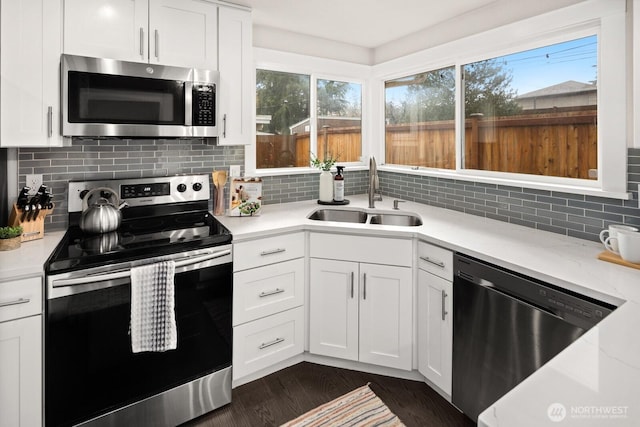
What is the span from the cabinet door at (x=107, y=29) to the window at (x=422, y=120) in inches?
81.5

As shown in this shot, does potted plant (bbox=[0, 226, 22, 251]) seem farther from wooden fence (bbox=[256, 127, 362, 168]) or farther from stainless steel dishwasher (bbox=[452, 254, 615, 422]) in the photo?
stainless steel dishwasher (bbox=[452, 254, 615, 422])

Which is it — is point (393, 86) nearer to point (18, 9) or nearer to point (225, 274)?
point (225, 274)

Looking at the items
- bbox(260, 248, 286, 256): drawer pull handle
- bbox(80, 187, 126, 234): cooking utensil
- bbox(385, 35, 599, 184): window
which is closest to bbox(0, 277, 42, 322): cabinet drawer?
bbox(80, 187, 126, 234): cooking utensil

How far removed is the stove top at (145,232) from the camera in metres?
1.70

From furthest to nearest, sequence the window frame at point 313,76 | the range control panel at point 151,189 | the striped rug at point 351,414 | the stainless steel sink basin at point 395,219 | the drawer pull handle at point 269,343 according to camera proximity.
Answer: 1. the window frame at point 313,76
2. the stainless steel sink basin at point 395,219
3. the drawer pull handle at point 269,343
4. the range control panel at point 151,189
5. the striped rug at point 351,414

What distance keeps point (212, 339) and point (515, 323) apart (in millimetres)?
1494

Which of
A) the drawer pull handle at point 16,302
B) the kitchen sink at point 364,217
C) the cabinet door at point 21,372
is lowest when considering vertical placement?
the cabinet door at point 21,372

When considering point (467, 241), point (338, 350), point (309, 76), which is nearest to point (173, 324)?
point (338, 350)

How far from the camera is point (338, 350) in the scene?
2.41m

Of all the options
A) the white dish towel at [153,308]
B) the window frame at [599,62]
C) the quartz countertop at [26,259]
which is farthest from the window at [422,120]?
the quartz countertop at [26,259]

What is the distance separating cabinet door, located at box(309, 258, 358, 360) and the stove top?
671mm

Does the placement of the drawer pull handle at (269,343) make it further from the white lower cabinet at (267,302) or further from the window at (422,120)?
the window at (422,120)

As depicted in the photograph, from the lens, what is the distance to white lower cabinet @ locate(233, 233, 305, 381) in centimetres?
219

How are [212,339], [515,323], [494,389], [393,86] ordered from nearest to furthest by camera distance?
1. [515,323]
2. [494,389]
3. [212,339]
4. [393,86]
